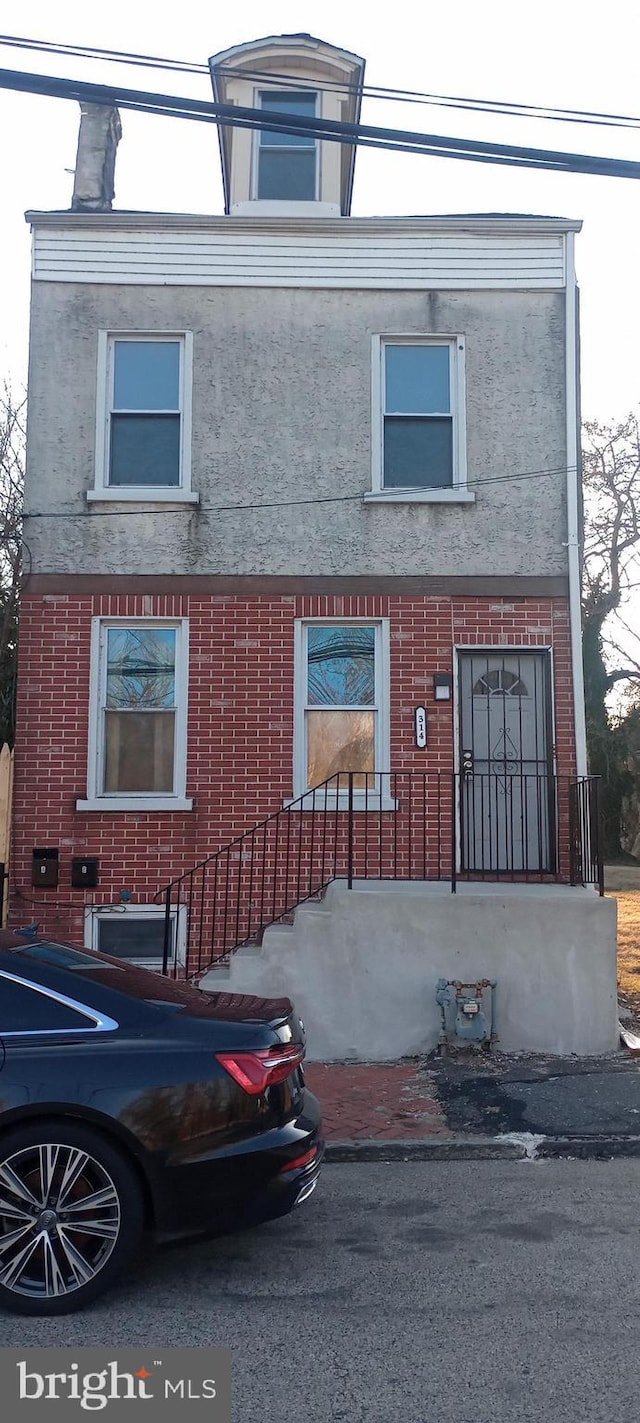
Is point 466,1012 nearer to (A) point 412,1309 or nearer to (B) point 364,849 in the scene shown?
(B) point 364,849

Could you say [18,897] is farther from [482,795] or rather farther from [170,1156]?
[170,1156]

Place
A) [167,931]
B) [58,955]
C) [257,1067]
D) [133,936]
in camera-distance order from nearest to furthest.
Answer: [257,1067] < [58,955] < [167,931] < [133,936]

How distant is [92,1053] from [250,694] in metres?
6.02

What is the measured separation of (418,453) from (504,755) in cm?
285

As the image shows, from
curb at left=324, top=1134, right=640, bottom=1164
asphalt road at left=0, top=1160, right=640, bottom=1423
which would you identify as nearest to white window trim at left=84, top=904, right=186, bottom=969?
curb at left=324, top=1134, right=640, bottom=1164

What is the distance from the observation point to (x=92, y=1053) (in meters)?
4.48

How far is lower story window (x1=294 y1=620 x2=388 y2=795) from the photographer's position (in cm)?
1038

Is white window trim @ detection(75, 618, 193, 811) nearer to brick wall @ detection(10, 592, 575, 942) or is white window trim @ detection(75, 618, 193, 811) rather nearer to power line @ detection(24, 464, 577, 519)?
brick wall @ detection(10, 592, 575, 942)

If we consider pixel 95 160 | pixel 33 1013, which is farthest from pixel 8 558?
pixel 33 1013

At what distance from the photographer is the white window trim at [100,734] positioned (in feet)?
33.3

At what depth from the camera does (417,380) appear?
35.5 ft

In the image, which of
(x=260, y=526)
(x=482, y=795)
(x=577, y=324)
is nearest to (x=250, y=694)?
(x=260, y=526)

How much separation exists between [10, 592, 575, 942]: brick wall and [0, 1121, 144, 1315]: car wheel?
577cm

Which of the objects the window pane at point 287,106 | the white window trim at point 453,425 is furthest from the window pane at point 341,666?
the window pane at point 287,106
